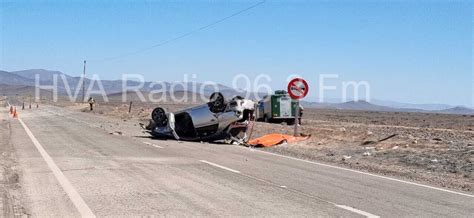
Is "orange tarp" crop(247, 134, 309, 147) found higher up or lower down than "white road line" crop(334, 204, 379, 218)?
higher up

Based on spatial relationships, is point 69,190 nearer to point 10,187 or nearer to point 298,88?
point 10,187

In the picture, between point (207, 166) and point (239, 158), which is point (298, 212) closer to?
point (207, 166)

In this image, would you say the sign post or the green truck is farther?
the green truck

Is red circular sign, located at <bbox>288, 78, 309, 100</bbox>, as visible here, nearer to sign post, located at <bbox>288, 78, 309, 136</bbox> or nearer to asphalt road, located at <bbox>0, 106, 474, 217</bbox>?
sign post, located at <bbox>288, 78, 309, 136</bbox>

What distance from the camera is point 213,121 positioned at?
72.2 feet

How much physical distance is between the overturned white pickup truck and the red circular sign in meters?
1.56

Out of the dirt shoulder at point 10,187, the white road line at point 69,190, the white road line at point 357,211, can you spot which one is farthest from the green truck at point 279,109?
the white road line at point 357,211

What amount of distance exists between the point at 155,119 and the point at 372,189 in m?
14.0

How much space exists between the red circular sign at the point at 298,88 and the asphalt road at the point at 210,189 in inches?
257

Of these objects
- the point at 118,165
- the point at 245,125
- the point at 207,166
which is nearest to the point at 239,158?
the point at 207,166

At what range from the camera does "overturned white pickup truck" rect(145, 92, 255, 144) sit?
856 inches

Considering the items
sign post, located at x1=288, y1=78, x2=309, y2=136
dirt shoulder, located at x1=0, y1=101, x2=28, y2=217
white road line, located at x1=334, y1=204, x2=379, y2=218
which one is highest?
sign post, located at x1=288, y1=78, x2=309, y2=136

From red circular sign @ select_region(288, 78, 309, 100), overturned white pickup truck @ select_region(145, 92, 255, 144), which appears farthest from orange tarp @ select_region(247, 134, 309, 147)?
red circular sign @ select_region(288, 78, 309, 100)

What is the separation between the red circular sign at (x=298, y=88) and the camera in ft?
73.2
